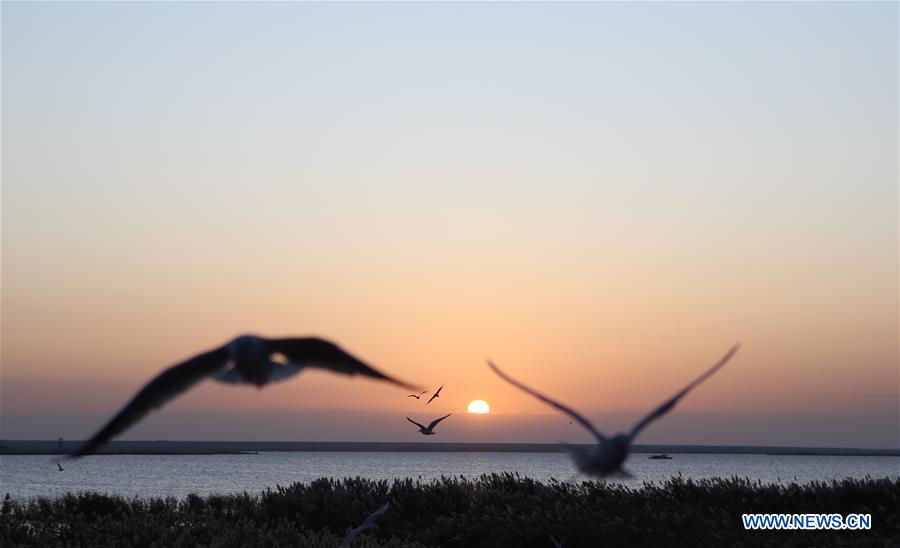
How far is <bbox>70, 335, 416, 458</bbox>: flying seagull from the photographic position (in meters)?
10.2

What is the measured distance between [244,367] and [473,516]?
57.7 feet

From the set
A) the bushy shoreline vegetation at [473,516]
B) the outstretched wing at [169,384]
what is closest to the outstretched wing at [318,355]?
the outstretched wing at [169,384]

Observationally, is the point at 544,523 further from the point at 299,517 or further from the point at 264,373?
the point at 264,373

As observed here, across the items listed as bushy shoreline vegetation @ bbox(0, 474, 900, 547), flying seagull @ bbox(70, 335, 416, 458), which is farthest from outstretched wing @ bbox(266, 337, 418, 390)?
bushy shoreline vegetation @ bbox(0, 474, 900, 547)

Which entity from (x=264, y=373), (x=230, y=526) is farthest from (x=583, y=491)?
(x=264, y=373)

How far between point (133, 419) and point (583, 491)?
69.3 ft

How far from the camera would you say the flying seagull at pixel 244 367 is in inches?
403

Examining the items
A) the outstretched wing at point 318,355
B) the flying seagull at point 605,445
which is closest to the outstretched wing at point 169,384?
the outstretched wing at point 318,355

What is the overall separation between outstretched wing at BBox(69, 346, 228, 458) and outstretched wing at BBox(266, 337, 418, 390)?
0.64 metres

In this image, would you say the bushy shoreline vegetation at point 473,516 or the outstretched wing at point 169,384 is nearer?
the outstretched wing at point 169,384

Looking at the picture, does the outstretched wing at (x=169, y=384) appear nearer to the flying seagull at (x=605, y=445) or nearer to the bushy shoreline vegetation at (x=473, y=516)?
the flying seagull at (x=605, y=445)

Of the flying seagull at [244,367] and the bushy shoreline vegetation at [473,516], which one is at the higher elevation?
the flying seagull at [244,367]

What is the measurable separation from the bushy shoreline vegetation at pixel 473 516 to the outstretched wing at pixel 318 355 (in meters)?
11.3

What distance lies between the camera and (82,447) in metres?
8.66
